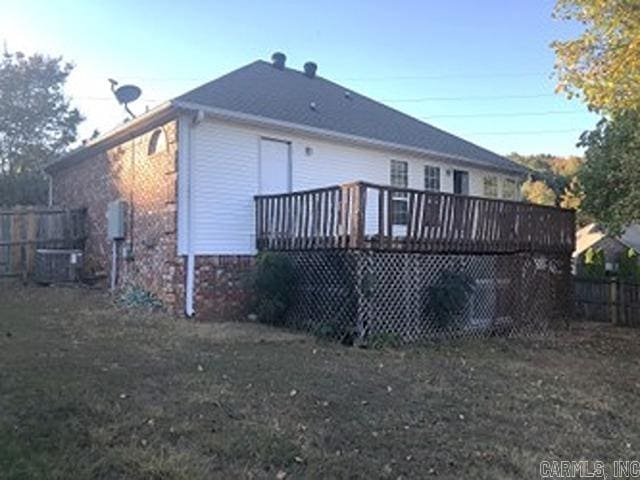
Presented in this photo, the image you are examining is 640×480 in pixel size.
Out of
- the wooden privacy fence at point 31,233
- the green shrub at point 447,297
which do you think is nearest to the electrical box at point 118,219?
the wooden privacy fence at point 31,233

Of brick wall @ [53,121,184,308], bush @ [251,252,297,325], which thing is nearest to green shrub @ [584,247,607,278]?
bush @ [251,252,297,325]

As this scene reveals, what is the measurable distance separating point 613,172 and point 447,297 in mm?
4195

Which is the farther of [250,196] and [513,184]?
[513,184]

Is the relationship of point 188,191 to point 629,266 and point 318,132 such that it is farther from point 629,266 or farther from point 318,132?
point 629,266

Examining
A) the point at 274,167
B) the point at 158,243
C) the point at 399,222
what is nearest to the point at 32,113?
the point at 158,243

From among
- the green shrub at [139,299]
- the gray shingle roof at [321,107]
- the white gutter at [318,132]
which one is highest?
the gray shingle roof at [321,107]

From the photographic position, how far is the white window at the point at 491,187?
59.9ft

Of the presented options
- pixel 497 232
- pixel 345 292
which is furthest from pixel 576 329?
pixel 345 292

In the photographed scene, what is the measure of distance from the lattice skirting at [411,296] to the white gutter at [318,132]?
9.46ft

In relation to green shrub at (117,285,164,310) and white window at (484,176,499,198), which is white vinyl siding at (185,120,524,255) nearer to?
green shrub at (117,285,164,310)

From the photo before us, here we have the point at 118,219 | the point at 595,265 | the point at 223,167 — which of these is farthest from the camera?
the point at 595,265

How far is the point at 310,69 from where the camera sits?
60.1 feet

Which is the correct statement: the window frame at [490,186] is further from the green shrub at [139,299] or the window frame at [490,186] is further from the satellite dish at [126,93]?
the green shrub at [139,299]

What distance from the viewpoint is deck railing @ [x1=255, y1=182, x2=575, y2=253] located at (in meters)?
10.2
